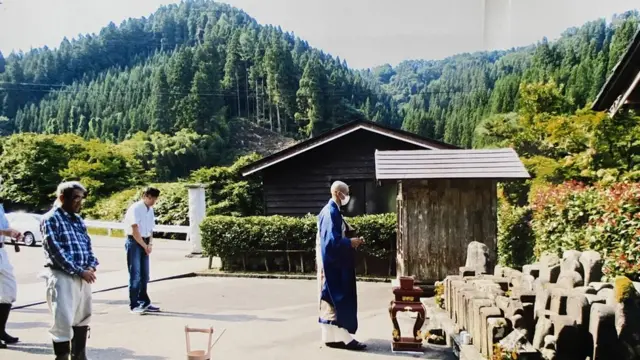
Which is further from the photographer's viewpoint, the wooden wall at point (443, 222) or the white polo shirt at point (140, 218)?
the wooden wall at point (443, 222)

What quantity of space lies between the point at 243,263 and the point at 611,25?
939 cm

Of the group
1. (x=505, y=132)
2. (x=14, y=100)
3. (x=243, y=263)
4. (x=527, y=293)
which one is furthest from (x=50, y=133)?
(x=505, y=132)

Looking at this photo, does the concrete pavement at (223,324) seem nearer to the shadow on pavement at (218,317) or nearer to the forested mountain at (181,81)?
the shadow on pavement at (218,317)

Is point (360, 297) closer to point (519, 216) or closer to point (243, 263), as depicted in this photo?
point (243, 263)

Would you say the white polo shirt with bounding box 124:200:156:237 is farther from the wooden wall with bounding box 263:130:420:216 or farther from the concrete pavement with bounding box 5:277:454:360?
the wooden wall with bounding box 263:130:420:216

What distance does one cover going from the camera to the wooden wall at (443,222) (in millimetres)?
6430

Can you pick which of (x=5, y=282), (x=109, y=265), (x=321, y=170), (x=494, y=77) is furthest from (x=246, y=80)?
(x=5, y=282)

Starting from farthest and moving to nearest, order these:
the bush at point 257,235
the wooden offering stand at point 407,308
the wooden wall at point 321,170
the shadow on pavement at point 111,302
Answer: the wooden wall at point 321,170 < the bush at point 257,235 < the shadow on pavement at point 111,302 < the wooden offering stand at point 407,308

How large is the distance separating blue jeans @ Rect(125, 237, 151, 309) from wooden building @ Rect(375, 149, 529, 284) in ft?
9.02

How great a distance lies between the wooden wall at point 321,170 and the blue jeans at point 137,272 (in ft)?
16.9

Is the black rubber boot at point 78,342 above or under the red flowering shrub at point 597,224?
under

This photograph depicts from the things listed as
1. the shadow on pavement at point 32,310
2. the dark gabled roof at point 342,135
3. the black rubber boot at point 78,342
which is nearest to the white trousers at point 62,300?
the black rubber boot at point 78,342

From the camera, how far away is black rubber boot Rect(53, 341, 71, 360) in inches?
139

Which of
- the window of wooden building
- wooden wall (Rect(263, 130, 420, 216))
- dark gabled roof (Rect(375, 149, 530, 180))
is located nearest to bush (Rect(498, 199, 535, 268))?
dark gabled roof (Rect(375, 149, 530, 180))
